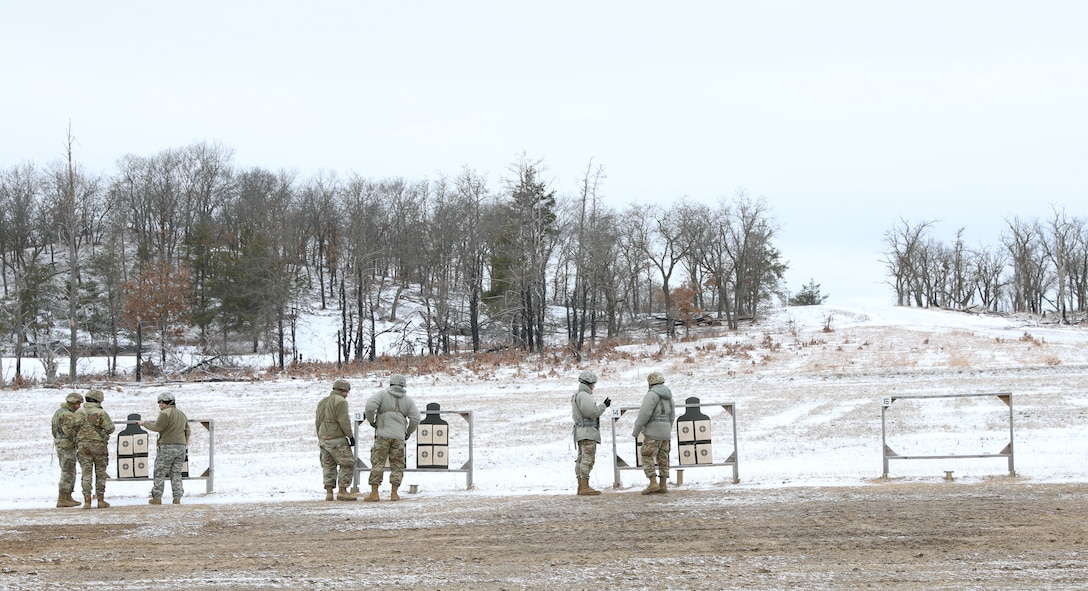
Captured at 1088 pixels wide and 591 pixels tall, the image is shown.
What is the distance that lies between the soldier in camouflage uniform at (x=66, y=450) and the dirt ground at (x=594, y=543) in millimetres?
1057

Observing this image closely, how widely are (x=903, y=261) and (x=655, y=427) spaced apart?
287 feet

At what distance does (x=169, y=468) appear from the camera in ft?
45.6

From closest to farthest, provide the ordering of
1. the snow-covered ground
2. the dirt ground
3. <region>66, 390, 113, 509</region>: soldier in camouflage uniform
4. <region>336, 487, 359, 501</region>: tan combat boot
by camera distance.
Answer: the dirt ground
<region>336, 487, 359, 501</region>: tan combat boot
<region>66, 390, 113, 509</region>: soldier in camouflage uniform
the snow-covered ground

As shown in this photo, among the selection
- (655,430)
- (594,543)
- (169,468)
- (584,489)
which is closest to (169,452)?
(169,468)

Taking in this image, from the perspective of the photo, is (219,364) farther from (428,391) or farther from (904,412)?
(904,412)

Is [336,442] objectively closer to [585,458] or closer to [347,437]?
[347,437]

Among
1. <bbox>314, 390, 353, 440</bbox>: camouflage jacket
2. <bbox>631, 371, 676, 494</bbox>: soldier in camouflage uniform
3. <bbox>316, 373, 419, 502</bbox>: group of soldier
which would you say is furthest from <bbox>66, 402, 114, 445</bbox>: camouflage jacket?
<bbox>631, 371, 676, 494</bbox>: soldier in camouflage uniform

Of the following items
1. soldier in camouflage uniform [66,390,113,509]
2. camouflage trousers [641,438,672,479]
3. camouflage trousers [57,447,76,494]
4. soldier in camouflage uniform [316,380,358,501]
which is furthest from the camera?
camouflage trousers [57,447,76,494]

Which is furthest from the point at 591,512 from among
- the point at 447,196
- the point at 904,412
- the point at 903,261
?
the point at 903,261

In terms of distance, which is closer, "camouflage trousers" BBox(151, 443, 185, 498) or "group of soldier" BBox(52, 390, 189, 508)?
"group of soldier" BBox(52, 390, 189, 508)

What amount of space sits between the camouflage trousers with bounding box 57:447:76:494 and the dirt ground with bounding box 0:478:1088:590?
1056mm

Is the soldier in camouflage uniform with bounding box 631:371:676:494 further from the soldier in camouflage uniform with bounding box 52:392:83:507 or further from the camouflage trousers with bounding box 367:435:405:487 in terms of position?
the soldier in camouflage uniform with bounding box 52:392:83:507

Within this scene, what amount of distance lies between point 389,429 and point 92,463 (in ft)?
14.9

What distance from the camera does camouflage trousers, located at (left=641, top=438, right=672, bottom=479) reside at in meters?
12.8
